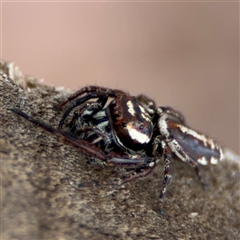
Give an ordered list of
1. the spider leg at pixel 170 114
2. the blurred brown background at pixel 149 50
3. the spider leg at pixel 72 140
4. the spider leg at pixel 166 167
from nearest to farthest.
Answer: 1. the spider leg at pixel 72 140
2. the spider leg at pixel 166 167
3. the spider leg at pixel 170 114
4. the blurred brown background at pixel 149 50

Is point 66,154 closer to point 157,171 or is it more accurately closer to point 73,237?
point 73,237

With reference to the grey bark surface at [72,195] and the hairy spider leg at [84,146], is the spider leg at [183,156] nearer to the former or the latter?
the grey bark surface at [72,195]

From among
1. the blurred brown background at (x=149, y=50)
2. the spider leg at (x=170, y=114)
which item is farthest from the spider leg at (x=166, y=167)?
the blurred brown background at (x=149, y=50)

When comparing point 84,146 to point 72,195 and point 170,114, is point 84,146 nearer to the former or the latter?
point 72,195

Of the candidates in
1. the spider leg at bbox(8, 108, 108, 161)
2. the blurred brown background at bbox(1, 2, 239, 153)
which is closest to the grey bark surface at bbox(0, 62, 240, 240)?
the spider leg at bbox(8, 108, 108, 161)

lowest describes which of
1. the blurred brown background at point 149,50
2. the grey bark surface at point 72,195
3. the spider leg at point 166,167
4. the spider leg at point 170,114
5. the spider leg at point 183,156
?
the grey bark surface at point 72,195

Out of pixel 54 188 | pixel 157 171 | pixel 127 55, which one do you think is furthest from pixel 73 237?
pixel 127 55
